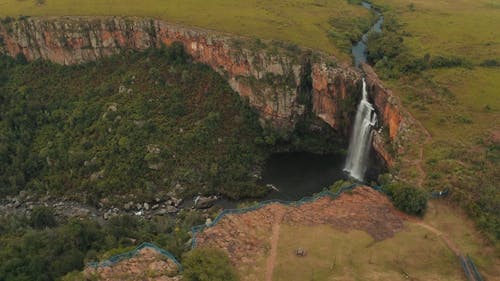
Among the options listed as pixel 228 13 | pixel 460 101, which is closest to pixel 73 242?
pixel 228 13

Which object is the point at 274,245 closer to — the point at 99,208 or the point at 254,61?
the point at 99,208

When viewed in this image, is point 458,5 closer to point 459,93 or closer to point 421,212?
point 459,93

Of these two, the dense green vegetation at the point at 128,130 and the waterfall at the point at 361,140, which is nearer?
the waterfall at the point at 361,140

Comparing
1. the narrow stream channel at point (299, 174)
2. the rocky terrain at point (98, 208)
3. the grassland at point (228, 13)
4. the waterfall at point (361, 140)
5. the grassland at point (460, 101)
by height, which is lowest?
the rocky terrain at point (98, 208)

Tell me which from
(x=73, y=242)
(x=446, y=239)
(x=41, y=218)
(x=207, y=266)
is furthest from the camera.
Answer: (x=41, y=218)

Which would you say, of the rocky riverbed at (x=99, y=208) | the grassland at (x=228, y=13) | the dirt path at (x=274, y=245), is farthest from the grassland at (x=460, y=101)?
the rocky riverbed at (x=99, y=208)

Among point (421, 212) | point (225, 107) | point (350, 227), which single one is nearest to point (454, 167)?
point (421, 212)

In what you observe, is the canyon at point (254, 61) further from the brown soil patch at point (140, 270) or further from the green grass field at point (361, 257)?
the brown soil patch at point (140, 270)
